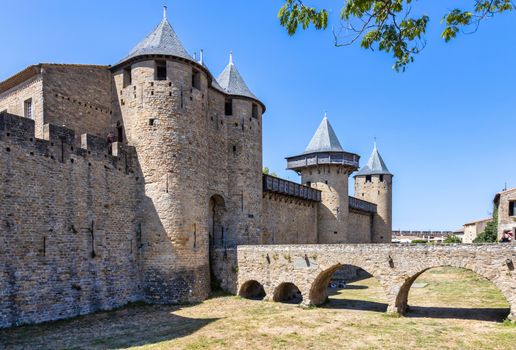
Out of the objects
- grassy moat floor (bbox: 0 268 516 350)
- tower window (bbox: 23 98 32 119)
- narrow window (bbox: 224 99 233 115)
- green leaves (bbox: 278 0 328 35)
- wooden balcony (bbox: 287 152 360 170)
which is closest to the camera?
green leaves (bbox: 278 0 328 35)

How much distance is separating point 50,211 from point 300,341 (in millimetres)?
9757

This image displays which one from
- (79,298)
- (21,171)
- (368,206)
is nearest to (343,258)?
(79,298)

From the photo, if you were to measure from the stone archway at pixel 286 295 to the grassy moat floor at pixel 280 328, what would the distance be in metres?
0.72

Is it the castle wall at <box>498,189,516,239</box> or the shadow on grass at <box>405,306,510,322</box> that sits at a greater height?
the castle wall at <box>498,189,516,239</box>

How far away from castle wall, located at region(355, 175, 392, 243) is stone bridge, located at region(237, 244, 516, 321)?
76.9 feet

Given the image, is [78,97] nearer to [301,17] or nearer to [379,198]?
[301,17]

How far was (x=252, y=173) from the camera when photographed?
2361 cm

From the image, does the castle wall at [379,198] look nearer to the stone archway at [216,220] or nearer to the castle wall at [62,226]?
the stone archway at [216,220]

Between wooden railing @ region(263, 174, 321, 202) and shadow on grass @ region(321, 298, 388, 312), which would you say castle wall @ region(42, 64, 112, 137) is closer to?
wooden railing @ region(263, 174, 321, 202)

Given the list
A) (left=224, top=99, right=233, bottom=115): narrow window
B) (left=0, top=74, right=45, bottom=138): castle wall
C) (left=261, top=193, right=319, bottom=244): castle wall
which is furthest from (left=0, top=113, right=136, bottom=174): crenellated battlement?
(left=261, top=193, right=319, bottom=244): castle wall

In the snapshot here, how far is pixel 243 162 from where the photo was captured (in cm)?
2327

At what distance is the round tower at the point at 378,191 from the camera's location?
138 ft

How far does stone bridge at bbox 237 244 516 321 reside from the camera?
14586 millimetres

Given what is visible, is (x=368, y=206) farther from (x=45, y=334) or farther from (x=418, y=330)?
(x=45, y=334)
